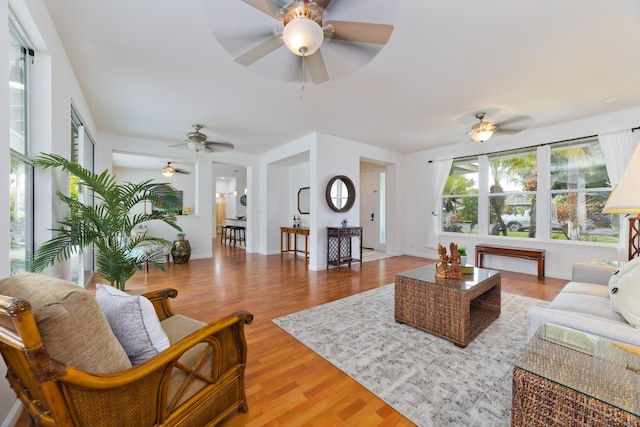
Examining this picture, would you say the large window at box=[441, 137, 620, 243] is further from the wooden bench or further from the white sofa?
the white sofa

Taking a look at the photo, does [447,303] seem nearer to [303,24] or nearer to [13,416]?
[303,24]

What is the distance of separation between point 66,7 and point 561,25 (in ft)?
12.3

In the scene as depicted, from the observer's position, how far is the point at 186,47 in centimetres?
238

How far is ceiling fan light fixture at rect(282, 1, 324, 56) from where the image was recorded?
1515 millimetres

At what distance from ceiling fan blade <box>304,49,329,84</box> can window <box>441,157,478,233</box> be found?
459 centimetres

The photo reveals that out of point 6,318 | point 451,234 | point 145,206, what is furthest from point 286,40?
point 145,206

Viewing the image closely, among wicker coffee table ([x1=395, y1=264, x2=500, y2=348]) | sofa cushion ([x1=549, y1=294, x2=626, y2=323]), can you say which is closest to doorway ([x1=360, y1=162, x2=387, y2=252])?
wicker coffee table ([x1=395, y1=264, x2=500, y2=348])

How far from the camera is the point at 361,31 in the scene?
170cm

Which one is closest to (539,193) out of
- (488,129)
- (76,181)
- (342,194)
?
(488,129)

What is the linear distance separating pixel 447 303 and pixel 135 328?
2.15m

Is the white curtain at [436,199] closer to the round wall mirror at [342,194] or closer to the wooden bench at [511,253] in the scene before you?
the wooden bench at [511,253]

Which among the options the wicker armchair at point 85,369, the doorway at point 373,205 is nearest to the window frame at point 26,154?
the wicker armchair at point 85,369

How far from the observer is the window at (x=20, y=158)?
173 cm

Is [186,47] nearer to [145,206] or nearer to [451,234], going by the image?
[451,234]
